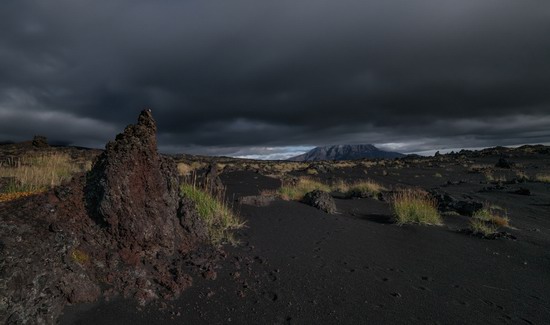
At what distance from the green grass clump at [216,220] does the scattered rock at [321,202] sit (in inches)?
119

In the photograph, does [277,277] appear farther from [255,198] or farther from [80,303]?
[255,198]

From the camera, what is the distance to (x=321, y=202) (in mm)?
9258

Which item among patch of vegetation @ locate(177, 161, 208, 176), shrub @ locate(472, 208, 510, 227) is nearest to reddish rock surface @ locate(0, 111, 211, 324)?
shrub @ locate(472, 208, 510, 227)

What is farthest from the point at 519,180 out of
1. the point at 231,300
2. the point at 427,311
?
the point at 231,300

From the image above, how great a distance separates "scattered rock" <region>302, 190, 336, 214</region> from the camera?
29.9ft

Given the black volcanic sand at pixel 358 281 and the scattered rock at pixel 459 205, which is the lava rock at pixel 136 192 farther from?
the scattered rock at pixel 459 205

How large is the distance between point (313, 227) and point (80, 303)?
16.2ft

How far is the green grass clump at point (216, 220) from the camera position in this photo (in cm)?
562

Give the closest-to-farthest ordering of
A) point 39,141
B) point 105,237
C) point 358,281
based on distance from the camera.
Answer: point 105,237 → point 358,281 → point 39,141

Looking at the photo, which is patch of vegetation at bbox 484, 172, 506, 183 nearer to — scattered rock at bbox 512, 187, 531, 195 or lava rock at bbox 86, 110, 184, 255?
scattered rock at bbox 512, 187, 531, 195

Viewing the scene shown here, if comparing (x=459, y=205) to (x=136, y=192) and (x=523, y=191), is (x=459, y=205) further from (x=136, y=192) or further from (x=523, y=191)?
(x=136, y=192)

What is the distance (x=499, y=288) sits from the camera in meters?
4.66

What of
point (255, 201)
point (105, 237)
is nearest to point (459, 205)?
point (255, 201)

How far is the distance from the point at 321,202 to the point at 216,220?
3.80 metres
